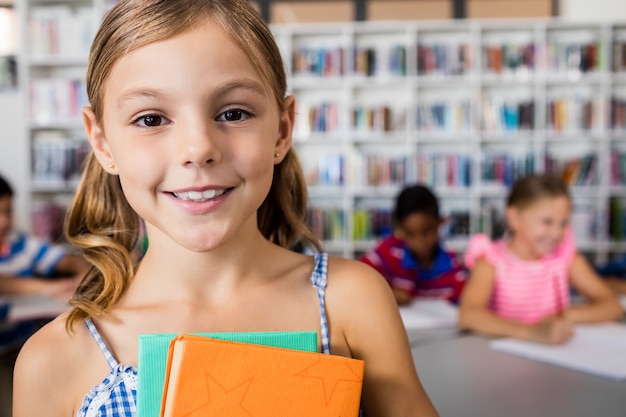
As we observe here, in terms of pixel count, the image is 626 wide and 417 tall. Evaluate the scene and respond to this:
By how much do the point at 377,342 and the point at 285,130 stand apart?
0.95 ft

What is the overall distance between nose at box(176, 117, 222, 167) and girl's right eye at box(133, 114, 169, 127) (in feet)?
0.09

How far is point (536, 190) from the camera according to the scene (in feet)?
6.62

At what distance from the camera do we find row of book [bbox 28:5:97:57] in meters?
4.37

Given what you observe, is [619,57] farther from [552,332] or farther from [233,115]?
[233,115]

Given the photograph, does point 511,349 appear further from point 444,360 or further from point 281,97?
point 281,97

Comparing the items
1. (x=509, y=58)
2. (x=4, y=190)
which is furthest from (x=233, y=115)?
(x=509, y=58)

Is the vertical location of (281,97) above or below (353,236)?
above

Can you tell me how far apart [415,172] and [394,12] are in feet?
4.52

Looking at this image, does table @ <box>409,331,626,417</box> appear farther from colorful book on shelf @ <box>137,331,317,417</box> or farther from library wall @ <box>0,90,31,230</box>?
library wall @ <box>0,90,31,230</box>

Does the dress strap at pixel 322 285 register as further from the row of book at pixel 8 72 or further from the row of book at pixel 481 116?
the row of book at pixel 8 72

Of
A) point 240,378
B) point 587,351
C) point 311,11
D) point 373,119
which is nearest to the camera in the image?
point 240,378

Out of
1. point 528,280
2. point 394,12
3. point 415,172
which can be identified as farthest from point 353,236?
point 528,280

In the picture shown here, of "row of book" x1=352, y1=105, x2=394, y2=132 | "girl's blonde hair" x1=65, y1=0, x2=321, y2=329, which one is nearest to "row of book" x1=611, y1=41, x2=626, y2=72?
"row of book" x1=352, y1=105, x2=394, y2=132

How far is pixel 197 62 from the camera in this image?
614 millimetres
